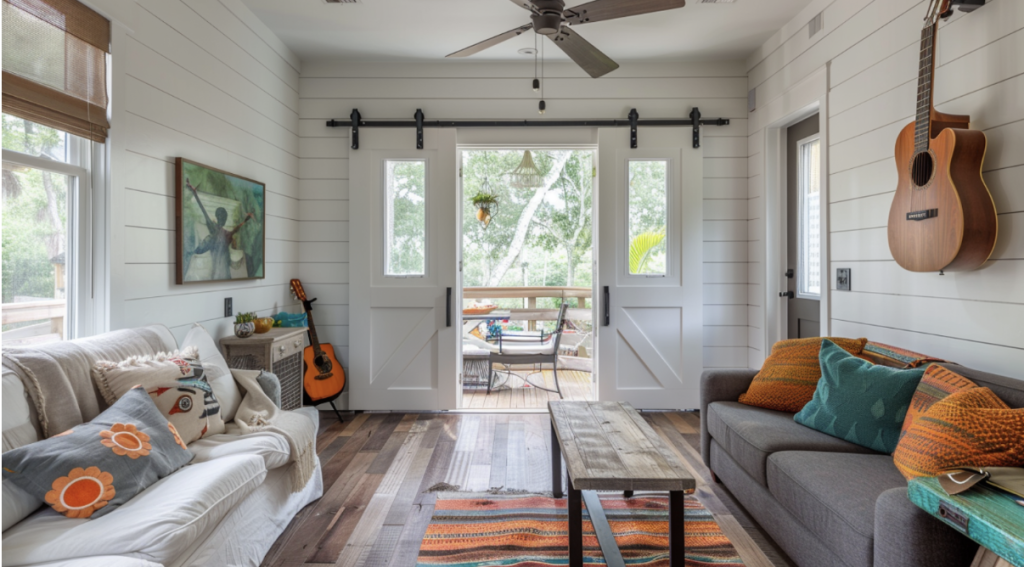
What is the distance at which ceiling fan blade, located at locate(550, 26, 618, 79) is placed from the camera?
259cm

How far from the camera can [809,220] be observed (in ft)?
11.8

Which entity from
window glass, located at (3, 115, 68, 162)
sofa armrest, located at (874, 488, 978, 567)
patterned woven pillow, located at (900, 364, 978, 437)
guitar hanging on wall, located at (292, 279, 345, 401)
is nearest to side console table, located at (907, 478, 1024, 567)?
sofa armrest, located at (874, 488, 978, 567)

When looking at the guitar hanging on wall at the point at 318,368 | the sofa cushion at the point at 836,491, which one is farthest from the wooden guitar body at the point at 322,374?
the sofa cushion at the point at 836,491

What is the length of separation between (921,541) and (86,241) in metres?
3.11

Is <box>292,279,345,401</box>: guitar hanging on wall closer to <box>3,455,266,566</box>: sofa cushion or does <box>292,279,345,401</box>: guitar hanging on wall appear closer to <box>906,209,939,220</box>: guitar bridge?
<box>3,455,266,566</box>: sofa cushion

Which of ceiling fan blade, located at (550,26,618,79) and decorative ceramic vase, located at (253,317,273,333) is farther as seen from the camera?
decorative ceramic vase, located at (253,317,273,333)

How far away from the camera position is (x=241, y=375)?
2.54m

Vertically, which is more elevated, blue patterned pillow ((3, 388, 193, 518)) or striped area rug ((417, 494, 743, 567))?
blue patterned pillow ((3, 388, 193, 518))

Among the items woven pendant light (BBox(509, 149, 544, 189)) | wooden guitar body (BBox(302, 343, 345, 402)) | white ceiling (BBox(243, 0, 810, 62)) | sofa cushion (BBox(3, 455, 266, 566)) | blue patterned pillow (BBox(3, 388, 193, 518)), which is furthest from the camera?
woven pendant light (BBox(509, 149, 544, 189))

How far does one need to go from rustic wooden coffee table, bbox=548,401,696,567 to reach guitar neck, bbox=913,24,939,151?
1634mm

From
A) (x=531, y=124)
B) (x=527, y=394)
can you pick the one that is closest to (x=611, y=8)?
(x=531, y=124)

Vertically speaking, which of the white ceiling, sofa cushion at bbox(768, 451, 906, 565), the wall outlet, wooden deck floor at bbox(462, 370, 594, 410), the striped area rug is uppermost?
the white ceiling

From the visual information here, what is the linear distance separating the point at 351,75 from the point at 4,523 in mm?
3628

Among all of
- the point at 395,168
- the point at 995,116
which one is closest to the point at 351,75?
the point at 395,168
